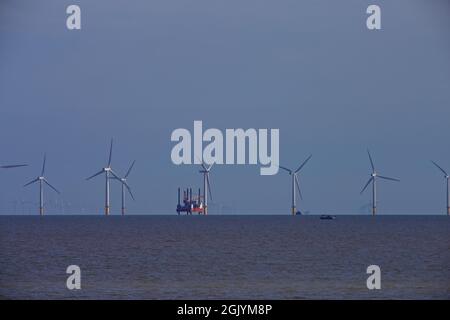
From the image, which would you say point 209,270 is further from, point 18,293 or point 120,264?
point 18,293

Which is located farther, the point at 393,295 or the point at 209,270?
the point at 209,270

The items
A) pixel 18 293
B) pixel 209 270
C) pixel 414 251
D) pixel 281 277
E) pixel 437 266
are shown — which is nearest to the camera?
pixel 18 293

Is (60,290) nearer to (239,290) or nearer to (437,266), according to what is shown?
(239,290)

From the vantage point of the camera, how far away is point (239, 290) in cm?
5550

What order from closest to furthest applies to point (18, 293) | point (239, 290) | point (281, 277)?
point (18, 293), point (239, 290), point (281, 277)

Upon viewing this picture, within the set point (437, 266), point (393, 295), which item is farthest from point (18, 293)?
point (437, 266)
